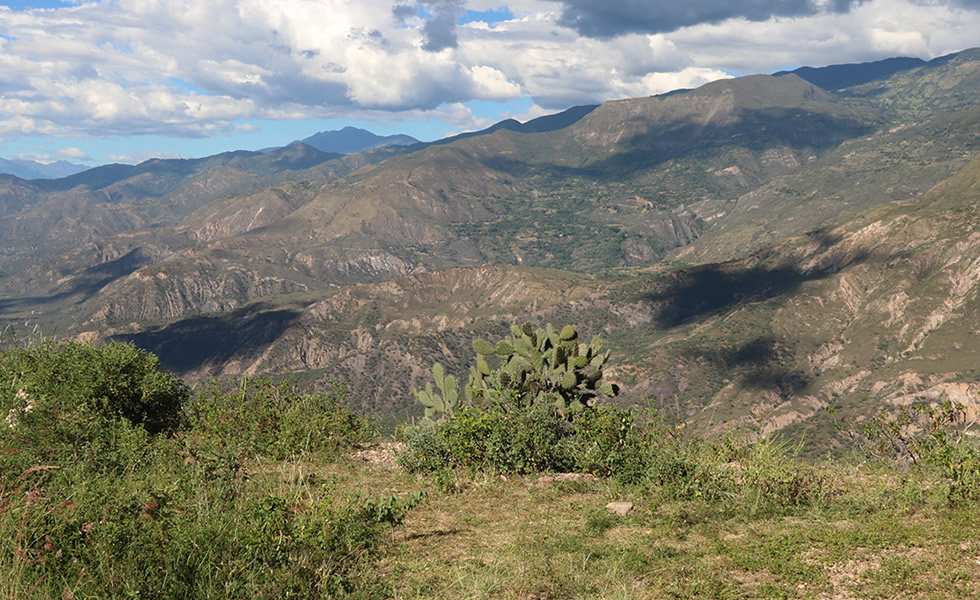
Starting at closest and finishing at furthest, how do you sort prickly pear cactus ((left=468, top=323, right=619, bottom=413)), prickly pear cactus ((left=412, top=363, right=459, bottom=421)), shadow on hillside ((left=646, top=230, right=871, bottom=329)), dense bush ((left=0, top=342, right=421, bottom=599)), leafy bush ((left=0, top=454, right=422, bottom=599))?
leafy bush ((left=0, top=454, right=422, bottom=599)), dense bush ((left=0, top=342, right=421, bottom=599)), prickly pear cactus ((left=468, top=323, right=619, bottom=413)), prickly pear cactus ((left=412, top=363, right=459, bottom=421)), shadow on hillside ((left=646, top=230, right=871, bottom=329))

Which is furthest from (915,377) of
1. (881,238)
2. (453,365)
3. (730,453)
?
(730,453)

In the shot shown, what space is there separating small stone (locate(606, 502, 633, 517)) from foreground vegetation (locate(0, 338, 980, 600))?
0.12 meters

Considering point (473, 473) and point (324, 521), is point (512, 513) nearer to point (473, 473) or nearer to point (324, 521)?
point (473, 473)

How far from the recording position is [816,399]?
12725 cm

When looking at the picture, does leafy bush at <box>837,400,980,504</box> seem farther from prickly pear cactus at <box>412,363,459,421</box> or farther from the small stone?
prickly pear cactus at <box>412,363,459,421</box>

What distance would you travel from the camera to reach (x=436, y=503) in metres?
10.2

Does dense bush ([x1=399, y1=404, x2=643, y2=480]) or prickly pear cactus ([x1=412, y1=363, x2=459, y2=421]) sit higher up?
dense bush ([x1=399, y1=404, x2=643, y2=480])

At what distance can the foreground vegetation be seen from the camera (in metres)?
6.48

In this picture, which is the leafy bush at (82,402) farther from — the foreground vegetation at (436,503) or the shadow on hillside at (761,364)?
the shadow on hillside at (761,364)

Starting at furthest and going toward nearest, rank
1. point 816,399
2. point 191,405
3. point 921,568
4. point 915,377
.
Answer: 1. point 816,399
2. point 915,377
3. point 191,405
4. point 921,568

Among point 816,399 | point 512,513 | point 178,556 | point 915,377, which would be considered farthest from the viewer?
point 816,399

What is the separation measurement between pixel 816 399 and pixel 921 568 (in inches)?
5423

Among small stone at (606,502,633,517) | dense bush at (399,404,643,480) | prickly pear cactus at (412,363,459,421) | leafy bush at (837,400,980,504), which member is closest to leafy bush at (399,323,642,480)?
dense bush at (399,404,643,480)

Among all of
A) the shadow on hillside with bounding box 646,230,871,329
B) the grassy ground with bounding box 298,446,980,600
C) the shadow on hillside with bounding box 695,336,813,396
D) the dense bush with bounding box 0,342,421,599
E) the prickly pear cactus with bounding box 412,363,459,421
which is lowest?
the shadow on hillside with bounding box 695,336,813,396
